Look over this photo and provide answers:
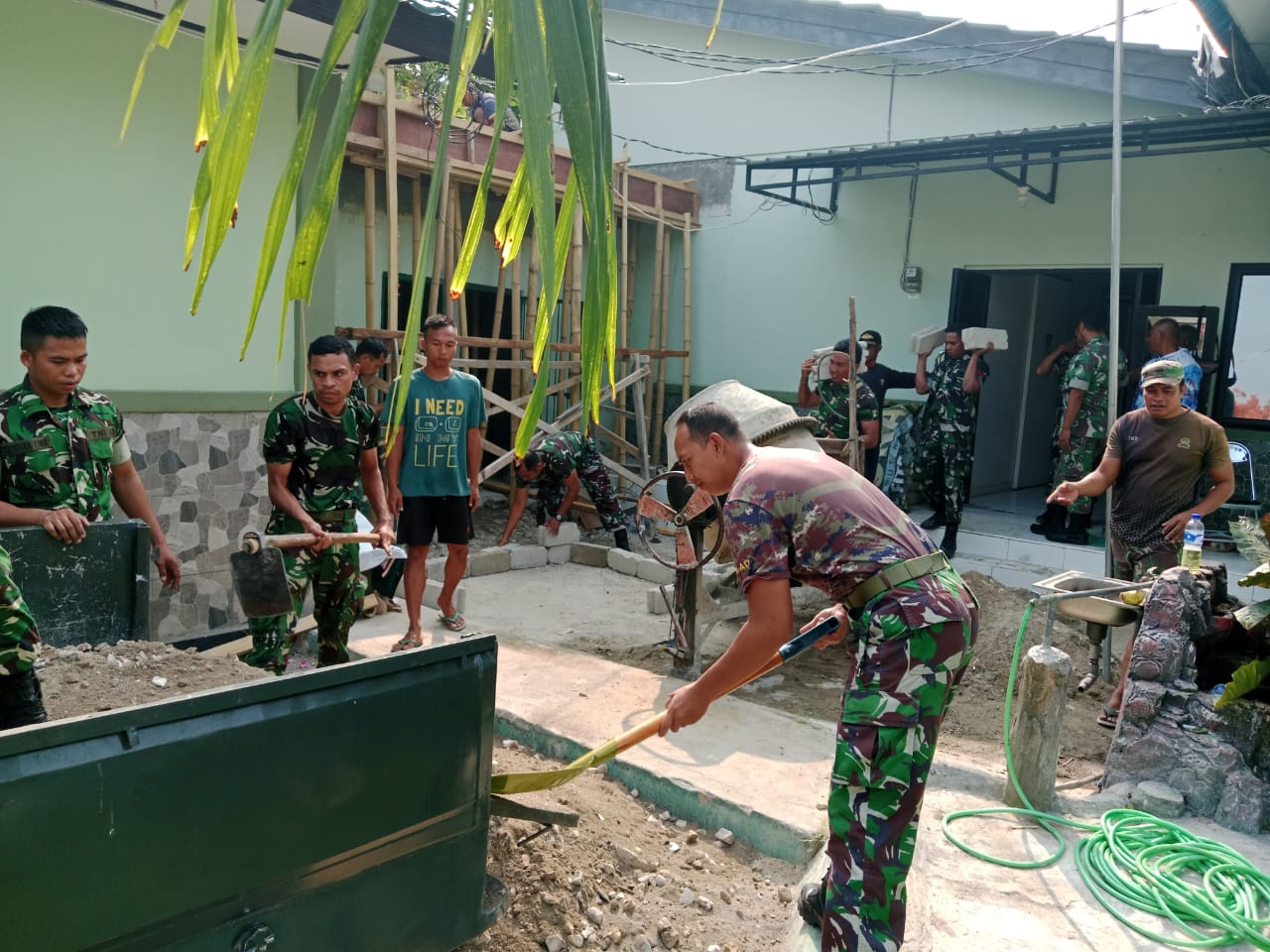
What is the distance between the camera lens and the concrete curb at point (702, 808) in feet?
11.0

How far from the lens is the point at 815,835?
3.32m

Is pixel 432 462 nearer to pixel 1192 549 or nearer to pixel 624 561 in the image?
pixel 624 561

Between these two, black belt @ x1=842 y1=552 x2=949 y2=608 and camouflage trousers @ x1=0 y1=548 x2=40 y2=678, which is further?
black belt @ x1=842 y1=552 x2=949 y2=608

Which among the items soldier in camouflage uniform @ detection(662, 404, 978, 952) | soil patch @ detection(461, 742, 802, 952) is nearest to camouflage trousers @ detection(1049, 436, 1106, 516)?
soil patch @ detection(461, 742, 802, 952)

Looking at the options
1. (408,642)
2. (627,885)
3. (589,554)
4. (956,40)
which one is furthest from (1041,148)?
(627,885)

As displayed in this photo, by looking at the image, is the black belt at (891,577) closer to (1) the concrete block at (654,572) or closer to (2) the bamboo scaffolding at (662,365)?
(1) the concrete block at (654,572)

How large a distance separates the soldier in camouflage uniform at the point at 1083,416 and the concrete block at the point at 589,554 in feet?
12.4

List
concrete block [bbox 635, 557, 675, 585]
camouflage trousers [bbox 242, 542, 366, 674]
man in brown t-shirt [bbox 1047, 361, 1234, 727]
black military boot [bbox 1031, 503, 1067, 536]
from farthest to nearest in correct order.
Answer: black military boot [bbox 1031, 503, 1067, 536], concrete block [bbox 635, 557, 675, 585], man in brown t-shirt [bbox 1047, 361, 1234, 727], camouflage trousers [bbox 242, 542, 366, 674]

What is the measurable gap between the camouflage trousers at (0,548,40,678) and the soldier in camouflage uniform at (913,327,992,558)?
6.84 meters

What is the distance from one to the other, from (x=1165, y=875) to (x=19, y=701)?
11.5ft

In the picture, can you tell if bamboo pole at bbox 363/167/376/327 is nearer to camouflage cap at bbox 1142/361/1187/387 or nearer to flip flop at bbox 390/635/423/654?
flip flop at bbox 390/635/423/654

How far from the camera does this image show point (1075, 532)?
314 inches

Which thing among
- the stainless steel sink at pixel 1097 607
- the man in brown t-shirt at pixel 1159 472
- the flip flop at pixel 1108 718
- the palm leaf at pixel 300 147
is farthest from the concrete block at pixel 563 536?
the palm leaf at pixel 300 147

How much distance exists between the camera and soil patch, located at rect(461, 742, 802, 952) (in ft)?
9.08
